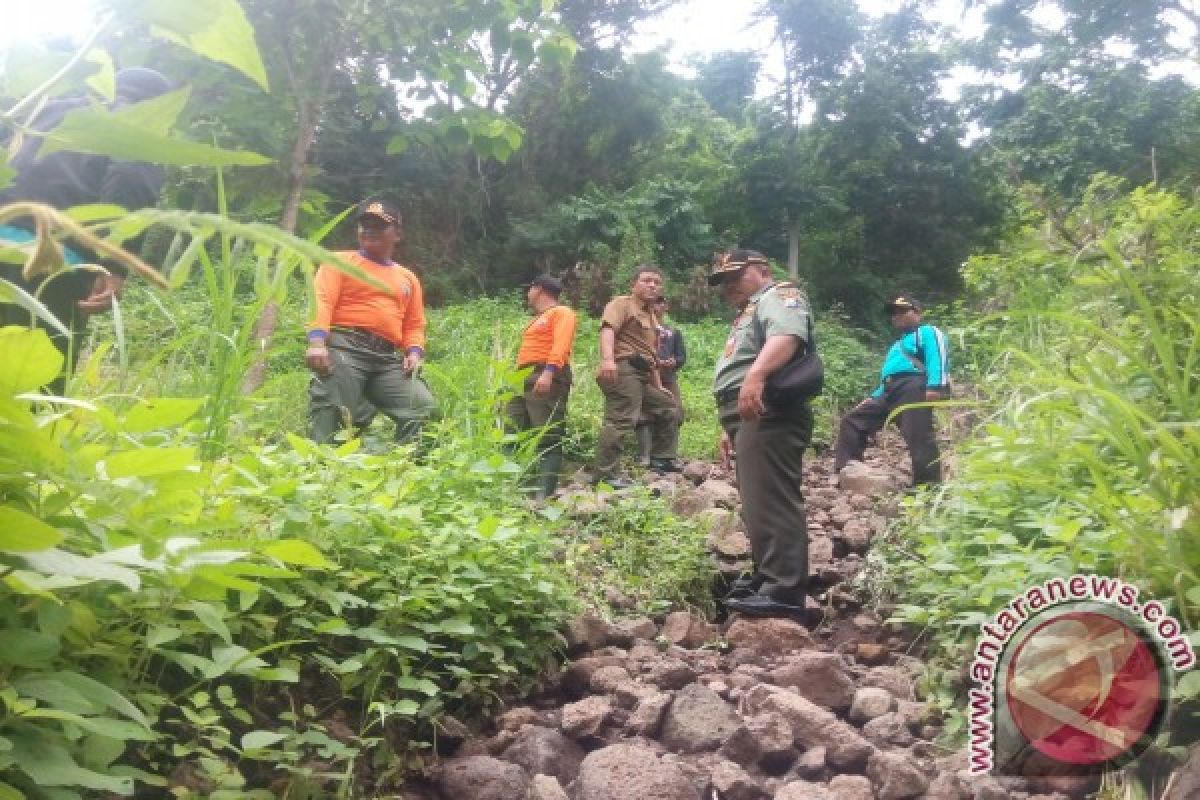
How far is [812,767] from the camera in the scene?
2012 mm

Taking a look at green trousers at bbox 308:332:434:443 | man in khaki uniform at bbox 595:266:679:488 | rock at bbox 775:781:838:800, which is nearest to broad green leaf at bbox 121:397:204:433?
rock at bbox 775:781:838:800

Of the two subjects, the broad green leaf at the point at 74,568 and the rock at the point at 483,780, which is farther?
the rock at the point at 483,780

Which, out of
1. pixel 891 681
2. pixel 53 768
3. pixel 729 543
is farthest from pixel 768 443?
pixel 53 768

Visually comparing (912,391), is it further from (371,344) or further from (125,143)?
(125,143)

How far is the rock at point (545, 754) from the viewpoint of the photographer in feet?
6.50

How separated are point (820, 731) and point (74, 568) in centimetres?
168

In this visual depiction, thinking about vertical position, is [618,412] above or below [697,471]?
above

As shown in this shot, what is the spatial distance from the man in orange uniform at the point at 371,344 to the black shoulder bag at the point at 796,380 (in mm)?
1650

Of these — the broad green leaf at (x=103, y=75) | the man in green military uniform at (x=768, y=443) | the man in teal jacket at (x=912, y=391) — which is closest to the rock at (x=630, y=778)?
the broad green leaf at (x=103, y=75)

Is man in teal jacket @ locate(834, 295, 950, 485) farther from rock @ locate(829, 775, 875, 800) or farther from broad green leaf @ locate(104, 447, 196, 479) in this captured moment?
broad green leaf @ locate(104, 447, 196, 479)

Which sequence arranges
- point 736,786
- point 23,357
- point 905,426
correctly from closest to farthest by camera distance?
point 23,357 < point 736,786 < point 905,426

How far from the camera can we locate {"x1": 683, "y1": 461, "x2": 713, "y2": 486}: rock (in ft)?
22.9

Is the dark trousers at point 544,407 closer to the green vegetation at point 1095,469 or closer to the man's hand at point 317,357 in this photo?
the man's hand at point 317,357

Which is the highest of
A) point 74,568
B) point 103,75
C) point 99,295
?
→ point 103,75
